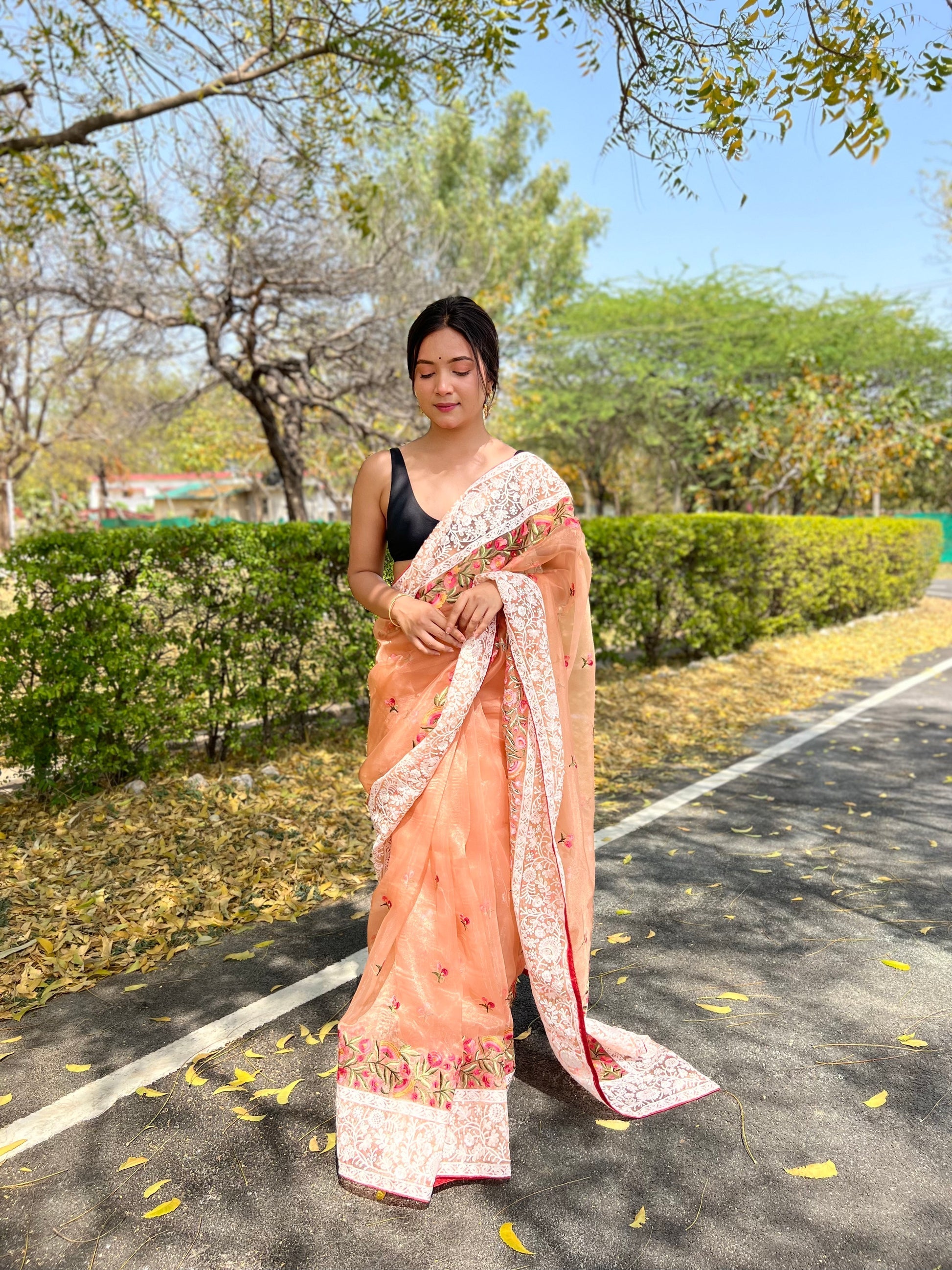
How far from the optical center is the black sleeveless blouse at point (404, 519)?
277 cm

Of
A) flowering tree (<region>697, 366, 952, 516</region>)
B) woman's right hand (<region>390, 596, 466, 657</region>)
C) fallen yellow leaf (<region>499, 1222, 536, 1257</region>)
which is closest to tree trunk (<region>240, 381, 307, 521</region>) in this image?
flowering tree (<region>697, 366, 952, 516</region>)

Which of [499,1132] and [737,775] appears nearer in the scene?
[499,1132]

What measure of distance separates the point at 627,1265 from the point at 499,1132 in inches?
18.6

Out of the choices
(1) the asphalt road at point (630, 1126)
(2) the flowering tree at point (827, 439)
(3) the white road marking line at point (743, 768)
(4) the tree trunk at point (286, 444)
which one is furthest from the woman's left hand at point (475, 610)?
(2) the flowering tree at point (827, 439)

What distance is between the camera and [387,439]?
13555 mm

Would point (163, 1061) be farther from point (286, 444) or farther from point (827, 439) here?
point (827, 439)

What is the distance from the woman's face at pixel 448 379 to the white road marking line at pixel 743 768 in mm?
2869

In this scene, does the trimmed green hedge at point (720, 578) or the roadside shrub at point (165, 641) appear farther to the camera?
the trimmed green hedge at point (720, 578)

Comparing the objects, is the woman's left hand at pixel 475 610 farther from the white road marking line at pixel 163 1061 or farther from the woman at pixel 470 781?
the white road marking line at pixel 163 1061

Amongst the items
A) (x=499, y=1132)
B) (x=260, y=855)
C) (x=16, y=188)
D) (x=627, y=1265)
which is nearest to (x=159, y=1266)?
(x=499, y=1132)

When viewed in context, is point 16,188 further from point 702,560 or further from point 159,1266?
point 159,1266

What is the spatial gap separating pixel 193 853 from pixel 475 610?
2.70 meters

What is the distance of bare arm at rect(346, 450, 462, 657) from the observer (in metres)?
2.67

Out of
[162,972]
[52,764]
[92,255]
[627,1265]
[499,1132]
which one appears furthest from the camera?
[92,255]
